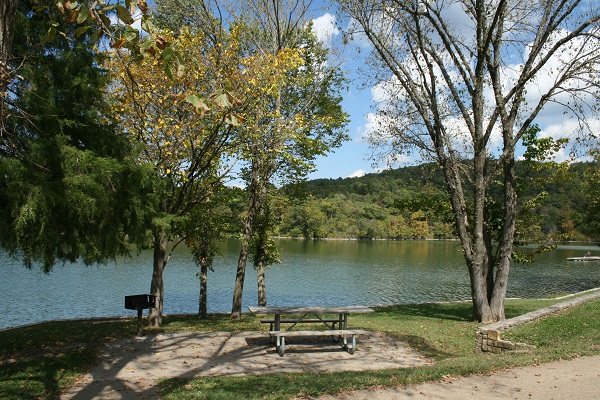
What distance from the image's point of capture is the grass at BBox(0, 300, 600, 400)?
5562mm

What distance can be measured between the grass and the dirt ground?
259 millimetres

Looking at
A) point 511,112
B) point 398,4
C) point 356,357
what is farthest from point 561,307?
point 398,4

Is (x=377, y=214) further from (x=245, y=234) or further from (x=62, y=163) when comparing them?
(x=62, y=163)

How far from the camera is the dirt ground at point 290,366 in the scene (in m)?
5.32

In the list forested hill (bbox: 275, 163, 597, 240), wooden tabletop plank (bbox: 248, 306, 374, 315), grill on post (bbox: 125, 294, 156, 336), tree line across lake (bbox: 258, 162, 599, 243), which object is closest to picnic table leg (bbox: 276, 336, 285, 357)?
wooden tabletop plank (bbox: 248, 306, 374, 315)

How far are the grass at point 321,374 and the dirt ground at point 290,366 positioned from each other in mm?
259

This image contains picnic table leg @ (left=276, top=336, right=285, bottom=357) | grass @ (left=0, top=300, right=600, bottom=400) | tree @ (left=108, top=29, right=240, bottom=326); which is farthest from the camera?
tree @ (left=108, top=29, right=240, bottom=326)


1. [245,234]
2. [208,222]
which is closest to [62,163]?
[208,222]

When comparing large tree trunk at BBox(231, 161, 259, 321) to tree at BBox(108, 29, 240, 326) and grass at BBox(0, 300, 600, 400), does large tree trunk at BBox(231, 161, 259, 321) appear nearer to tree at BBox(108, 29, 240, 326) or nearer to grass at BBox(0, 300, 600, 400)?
grass at BBox(0, 300, 600, 400)

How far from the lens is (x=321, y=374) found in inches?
257

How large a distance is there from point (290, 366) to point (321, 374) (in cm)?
94

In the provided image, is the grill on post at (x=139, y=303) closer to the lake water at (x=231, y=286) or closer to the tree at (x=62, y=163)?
the tree at (x=62, y=163)

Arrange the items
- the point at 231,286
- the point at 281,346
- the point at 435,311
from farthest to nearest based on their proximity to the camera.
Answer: the point at 231,286
the point at 435,311
the point at 281,346

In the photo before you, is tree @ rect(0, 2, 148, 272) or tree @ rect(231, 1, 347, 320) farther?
tree @ rect(231, 1, 347, 320)
